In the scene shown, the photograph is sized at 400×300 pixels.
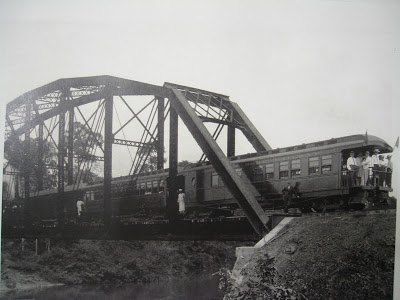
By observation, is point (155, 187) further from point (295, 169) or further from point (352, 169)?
point (352, 169)

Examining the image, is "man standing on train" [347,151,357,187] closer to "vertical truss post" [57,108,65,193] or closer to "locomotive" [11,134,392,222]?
"locomotive" [11,134,392,222]

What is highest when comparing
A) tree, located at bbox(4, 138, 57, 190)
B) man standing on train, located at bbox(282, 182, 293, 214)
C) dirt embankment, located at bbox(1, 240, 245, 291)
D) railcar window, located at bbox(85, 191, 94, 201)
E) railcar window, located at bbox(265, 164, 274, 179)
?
tree, located at bbox(4, 138, 57, 190)

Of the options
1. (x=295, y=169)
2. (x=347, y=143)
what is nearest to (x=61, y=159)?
(x=295, y=169)

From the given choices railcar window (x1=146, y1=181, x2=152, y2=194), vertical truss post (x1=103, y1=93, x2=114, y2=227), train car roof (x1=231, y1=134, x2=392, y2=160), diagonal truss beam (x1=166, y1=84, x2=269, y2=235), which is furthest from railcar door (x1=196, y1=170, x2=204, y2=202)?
vertical truss post (x1=103, y1=93, x2=114, y2=227)

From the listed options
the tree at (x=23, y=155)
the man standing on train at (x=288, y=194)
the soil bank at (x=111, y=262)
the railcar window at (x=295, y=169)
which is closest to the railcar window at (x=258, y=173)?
Result: the railcar window at (x=295, y=169)

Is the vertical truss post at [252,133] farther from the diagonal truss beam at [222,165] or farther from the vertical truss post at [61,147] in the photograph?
the vertical truss post at [61,147]

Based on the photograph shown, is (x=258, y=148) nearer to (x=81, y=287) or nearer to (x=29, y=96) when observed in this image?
(x=29, y=96)
